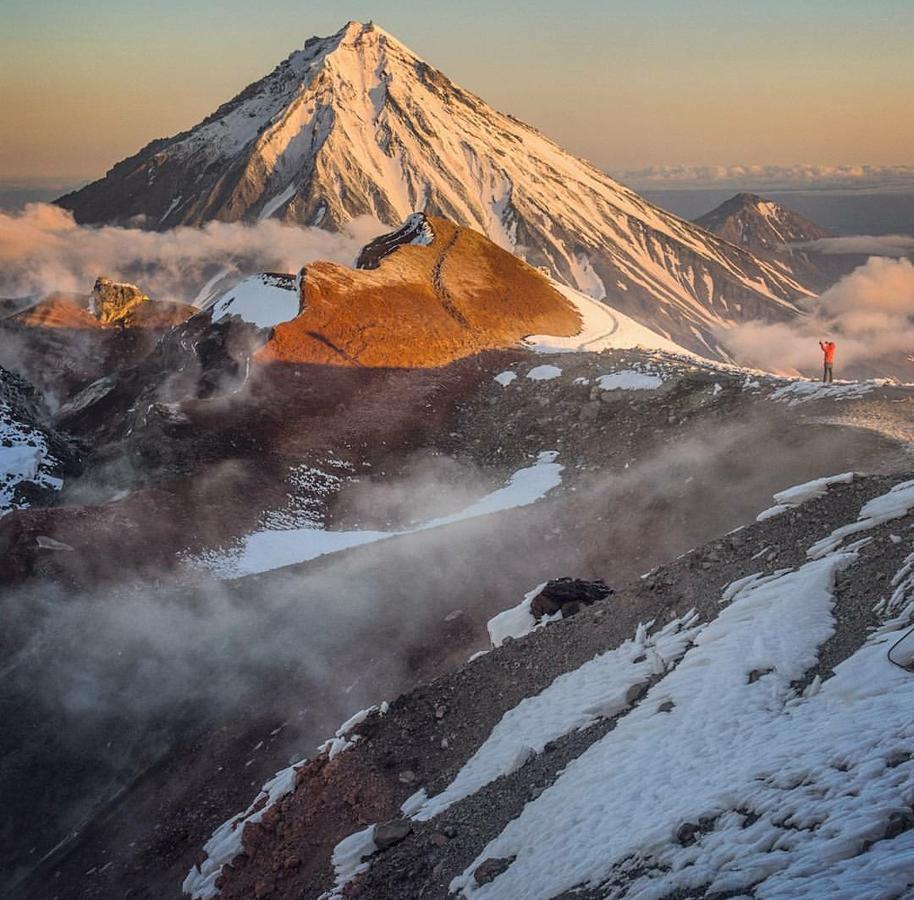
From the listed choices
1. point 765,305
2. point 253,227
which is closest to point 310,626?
point 253,227

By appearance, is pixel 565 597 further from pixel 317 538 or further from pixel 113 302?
pixel 113 302

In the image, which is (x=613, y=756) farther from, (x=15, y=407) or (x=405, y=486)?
(x=15, y=407)

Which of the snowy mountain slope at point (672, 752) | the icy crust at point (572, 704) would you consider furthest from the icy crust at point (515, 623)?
the icy crust at point (572, 704)

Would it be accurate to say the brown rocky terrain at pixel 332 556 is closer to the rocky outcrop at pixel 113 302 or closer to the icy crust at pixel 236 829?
the icy crust at pixel 236 829

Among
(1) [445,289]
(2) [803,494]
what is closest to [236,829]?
(2) [803,494]

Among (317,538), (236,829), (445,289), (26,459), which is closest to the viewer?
(236,829)

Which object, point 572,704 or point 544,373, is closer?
point 572,704

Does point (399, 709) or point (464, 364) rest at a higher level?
point (464, 364)
